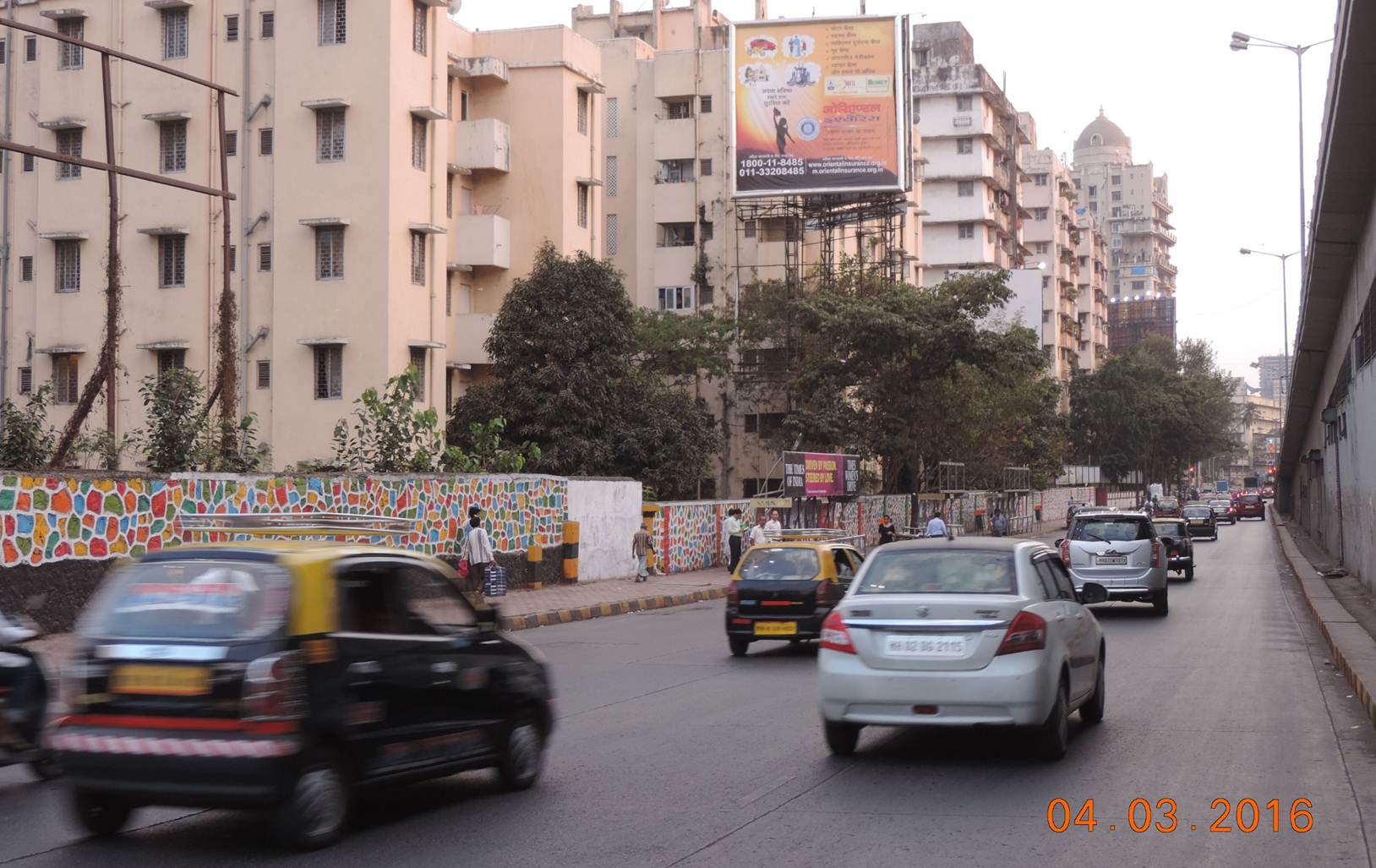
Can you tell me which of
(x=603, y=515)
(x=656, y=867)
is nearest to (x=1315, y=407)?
(x=603, y=515)

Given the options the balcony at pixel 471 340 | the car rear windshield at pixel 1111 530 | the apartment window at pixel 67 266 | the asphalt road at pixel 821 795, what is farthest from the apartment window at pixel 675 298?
the asphalt road at pixel 821 795

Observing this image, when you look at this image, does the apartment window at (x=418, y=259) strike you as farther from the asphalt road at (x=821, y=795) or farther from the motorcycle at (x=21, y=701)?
the motorcycle at (x=21, y=701)

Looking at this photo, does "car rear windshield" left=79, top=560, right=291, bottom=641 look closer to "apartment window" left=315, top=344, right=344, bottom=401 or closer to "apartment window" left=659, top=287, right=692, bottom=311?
"apartment window" left=315, top=344, right=344, bottom=401

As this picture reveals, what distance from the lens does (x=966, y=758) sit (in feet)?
33.6

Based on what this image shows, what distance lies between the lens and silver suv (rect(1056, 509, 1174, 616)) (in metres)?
23.5

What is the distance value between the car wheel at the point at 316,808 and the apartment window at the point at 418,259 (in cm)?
3408

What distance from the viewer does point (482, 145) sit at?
4653 cm

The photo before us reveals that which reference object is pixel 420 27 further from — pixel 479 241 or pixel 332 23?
pixel 479 241

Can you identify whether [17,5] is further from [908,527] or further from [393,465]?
[908,527]

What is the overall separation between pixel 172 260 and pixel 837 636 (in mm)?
36173

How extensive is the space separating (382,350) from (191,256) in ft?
23.3

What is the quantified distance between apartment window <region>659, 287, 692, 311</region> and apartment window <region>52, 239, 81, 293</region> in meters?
25.1

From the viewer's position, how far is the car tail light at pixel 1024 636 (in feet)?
31.4

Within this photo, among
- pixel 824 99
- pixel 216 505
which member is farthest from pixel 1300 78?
pixel 216 505
